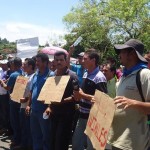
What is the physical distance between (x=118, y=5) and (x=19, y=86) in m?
27.8

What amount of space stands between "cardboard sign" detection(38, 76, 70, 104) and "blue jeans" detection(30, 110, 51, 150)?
0.70 m

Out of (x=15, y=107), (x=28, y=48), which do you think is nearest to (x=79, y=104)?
(x=15, y=107)

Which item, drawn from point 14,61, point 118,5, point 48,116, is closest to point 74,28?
point 118,5

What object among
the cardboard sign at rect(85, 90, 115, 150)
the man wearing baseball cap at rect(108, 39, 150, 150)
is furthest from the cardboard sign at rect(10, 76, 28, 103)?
the man wearing baseball cap at rect(108, 39, 150, 150)

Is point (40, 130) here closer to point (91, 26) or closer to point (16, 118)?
point (16, 118)

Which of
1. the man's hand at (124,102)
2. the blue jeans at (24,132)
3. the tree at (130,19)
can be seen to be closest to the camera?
the man's hand at (124,102)

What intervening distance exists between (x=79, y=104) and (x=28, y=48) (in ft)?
16.9

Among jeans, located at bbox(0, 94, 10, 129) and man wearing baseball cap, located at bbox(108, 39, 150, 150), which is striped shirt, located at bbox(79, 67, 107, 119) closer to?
man wearing baseball cap, located at bbox(108, 39, 150, 150)

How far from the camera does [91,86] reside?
4.95 metres

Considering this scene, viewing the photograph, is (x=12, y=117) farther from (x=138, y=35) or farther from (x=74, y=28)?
(x=74, y=28)

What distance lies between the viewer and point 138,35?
3247cm

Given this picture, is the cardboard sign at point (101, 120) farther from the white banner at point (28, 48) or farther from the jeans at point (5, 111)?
the white banner at point (28, 48)

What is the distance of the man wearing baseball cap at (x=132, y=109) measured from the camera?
3342 mm

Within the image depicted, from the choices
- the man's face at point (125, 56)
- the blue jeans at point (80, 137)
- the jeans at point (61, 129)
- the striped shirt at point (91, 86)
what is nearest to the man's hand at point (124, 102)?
the man's face at point (125, 56)
